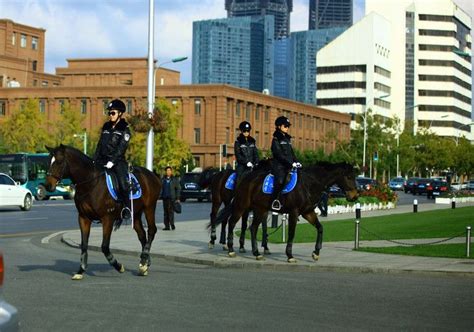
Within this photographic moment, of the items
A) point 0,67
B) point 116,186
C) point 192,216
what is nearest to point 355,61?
point 0,67

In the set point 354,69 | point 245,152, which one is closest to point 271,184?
point 245,152

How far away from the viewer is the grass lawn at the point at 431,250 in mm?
21038

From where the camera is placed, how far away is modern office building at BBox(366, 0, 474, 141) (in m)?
183

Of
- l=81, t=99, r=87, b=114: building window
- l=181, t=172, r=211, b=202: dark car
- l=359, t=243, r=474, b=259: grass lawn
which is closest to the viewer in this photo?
l=359, t=243, r=474, b=259: grass lawn

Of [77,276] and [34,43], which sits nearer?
[77,276]

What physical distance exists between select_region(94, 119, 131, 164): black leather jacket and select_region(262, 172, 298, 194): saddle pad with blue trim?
12.8ft

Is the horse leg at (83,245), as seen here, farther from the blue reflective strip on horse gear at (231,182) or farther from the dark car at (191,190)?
the dark car at (191,190)

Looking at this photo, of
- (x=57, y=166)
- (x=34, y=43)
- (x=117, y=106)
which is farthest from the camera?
(x=34, y=43)

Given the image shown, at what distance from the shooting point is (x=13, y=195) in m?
44.2

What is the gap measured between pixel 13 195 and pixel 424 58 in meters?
150

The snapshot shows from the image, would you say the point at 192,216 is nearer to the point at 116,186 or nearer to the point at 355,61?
the point at 116,186

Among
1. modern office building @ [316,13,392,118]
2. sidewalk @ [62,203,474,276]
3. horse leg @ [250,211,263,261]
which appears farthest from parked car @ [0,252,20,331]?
modern office building @ [316,13,392,118]

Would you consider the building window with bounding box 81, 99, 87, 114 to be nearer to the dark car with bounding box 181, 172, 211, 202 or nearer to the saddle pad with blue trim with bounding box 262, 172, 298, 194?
the dark car with bounding box 181, 172, 211, 202

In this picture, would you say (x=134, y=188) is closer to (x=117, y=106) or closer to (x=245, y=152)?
(x=117, y=106)
